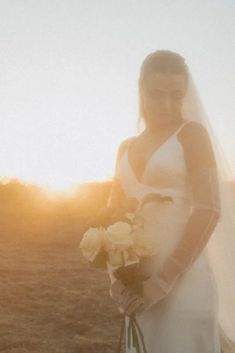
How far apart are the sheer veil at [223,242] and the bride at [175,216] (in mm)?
175

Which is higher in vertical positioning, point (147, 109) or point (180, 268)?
point (147, 109)

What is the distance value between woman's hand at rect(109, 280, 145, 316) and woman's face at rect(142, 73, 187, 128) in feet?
2.99

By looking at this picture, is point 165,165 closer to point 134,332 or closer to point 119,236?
point 119,236

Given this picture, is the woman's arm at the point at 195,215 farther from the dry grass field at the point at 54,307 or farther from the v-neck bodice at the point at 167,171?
the dry grass field at the point at 54,307

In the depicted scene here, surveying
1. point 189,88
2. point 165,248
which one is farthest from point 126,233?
point 189,88

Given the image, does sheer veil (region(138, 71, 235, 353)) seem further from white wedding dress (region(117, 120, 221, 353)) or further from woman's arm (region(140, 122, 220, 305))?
woman's arm (region(140, 122, 220, 305))

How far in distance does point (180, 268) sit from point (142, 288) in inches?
9.1

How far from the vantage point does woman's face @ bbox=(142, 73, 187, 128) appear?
9.31 ft

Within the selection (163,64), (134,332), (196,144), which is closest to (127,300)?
(134,332)

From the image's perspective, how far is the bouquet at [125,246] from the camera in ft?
8.86

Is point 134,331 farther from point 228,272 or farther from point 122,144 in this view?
point 122,144

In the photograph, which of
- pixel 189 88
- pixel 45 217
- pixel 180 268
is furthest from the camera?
pixel 45 217

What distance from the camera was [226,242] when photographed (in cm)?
319

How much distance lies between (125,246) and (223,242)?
0.78m
